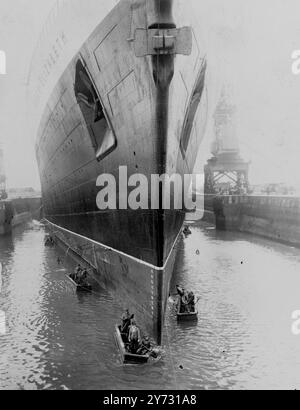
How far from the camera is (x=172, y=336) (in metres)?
11.2

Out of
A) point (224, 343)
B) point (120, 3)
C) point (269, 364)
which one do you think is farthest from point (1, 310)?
point (120, 3)

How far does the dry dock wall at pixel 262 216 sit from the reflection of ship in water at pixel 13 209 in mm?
21219

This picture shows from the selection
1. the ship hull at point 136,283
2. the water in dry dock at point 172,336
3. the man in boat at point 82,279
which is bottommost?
the water in dry dock at point 172,336

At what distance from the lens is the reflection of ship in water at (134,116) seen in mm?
9195

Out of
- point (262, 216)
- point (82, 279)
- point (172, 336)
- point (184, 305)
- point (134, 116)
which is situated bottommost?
point (172, 336)

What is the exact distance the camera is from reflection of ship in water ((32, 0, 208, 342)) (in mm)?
9195

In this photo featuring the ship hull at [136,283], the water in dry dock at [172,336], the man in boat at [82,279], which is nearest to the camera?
the water in dry dock at [172,336]

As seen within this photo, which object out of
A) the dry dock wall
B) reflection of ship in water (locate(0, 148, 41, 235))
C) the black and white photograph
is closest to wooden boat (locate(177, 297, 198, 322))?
the black and white photograph

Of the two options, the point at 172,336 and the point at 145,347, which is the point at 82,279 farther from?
the point at 145,347

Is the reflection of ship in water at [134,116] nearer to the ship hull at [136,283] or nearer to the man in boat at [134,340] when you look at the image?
the ship hull at [136,283]

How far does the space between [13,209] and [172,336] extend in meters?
38.7

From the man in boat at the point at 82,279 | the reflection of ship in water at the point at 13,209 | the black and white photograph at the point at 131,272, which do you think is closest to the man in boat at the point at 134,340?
the black and white photograph at the point at 131,272

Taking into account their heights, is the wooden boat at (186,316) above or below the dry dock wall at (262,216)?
below

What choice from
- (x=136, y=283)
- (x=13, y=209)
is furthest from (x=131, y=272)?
(x=13, y=209)
